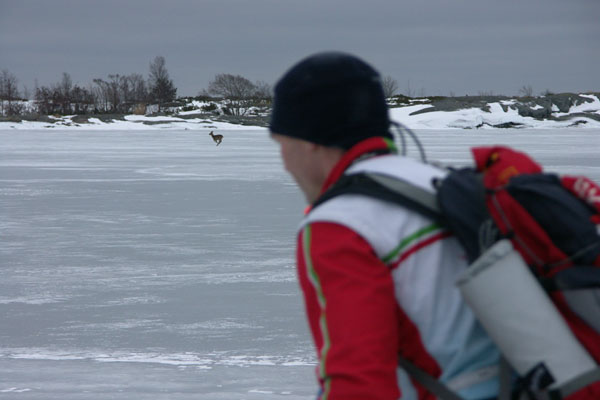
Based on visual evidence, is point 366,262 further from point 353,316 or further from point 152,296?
point 152,296

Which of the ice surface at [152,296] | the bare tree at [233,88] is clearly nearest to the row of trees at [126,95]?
the bare tree at [233,88]

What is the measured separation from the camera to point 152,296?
15.4 ft

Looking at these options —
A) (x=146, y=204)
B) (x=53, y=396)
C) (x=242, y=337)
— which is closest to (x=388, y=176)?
(x=53, y=396)

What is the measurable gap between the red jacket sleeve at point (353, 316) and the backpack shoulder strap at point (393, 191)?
0.07 m

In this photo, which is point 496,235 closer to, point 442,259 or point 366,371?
point 442,259

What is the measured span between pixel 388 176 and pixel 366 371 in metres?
0.26


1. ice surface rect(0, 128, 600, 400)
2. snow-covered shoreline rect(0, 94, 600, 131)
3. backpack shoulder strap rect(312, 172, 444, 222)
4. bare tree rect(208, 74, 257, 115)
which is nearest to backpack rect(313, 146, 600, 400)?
backpack shoulder strap rect(312, 172, 444, 222)

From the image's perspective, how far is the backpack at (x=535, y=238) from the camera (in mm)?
1056

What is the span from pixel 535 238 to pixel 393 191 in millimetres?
195

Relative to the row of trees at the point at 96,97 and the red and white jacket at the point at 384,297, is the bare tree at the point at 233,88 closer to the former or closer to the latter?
the row of trees at the point at 96,97

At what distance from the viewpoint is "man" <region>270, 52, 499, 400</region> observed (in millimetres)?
1073

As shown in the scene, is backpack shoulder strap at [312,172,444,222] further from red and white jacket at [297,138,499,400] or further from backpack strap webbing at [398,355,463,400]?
backpack strap webbing at [398,355,463,400]

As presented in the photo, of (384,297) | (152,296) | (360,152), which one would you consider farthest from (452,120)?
(384,297)

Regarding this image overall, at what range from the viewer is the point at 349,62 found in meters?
1.19
